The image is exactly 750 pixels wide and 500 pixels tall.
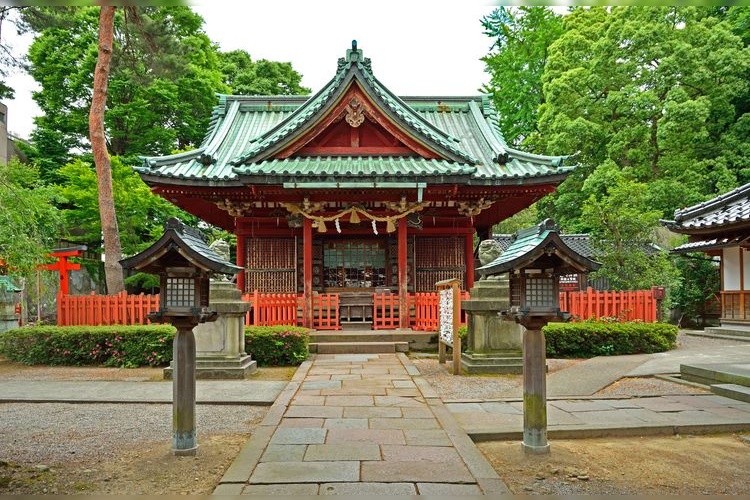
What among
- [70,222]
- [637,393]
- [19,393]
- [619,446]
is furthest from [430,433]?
[70,222]

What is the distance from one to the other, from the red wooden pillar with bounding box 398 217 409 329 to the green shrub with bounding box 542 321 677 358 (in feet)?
11.5

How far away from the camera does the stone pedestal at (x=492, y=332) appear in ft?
32.0

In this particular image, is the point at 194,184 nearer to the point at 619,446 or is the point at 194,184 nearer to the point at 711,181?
the point at 619,446

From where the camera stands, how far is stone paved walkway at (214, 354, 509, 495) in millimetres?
4258

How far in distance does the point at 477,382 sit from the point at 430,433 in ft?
11.2

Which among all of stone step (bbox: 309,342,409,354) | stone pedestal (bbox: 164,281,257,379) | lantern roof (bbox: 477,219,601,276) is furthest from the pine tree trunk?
lantern roof (bbox: 477,219,601,276)

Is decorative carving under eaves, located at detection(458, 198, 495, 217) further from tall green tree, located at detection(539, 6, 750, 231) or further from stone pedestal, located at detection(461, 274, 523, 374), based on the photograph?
tall green tree, located at detection(539, 6, 750, 231)

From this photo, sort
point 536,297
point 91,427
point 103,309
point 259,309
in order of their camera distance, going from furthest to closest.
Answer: point 103,309 → point 259,309 → point 91,427 → point 536,297

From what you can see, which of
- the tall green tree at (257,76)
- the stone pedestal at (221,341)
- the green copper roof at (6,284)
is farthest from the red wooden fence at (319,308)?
the tall green tree at (257,76)

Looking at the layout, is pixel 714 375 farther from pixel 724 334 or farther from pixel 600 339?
pixel 724 334

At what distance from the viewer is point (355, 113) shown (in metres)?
14.2

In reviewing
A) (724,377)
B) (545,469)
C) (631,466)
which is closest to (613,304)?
(724,377)

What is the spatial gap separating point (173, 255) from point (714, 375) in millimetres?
8671

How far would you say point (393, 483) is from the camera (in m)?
4.29
